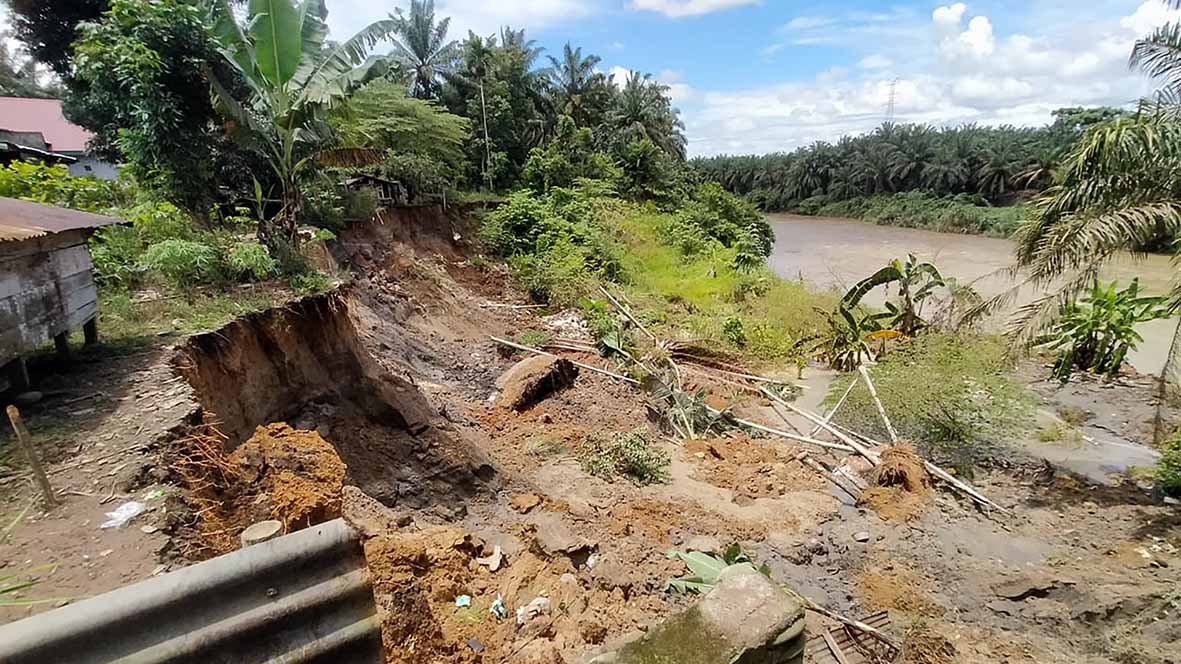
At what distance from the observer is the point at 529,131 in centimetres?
2684

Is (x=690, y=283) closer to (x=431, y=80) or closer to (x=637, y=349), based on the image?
(x=637, y=349)

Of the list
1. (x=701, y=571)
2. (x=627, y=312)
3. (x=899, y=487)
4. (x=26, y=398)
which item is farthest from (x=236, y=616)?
(x=627, y=312)

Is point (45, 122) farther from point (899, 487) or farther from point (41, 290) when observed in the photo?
point (899, 487)

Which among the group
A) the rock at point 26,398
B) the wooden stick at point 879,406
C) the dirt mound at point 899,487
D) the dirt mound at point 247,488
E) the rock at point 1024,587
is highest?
the rock at point 26,398

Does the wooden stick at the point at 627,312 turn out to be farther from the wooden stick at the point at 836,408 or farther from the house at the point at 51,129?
the house at the point at 51,129

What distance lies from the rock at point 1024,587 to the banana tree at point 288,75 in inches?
355

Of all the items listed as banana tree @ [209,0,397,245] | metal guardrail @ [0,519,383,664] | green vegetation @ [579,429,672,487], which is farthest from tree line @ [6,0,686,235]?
metal guardrail @ [0,519,383,664]

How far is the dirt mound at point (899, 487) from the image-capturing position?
7348 mm

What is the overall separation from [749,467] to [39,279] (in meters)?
7.82

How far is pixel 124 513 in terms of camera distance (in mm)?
2850

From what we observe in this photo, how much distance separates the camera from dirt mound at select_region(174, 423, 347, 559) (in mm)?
2963

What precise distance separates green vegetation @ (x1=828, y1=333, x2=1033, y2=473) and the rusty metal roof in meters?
9.77

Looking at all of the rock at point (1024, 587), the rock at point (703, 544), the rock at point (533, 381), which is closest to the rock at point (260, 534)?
the rock at point (703, 544)

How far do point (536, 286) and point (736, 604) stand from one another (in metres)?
14.6
